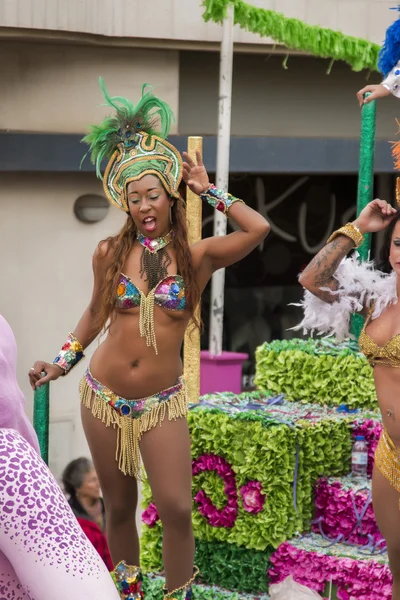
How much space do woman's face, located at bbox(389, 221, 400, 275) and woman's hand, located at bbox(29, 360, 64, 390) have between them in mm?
1425

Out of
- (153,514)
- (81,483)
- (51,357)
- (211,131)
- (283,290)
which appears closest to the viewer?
(153,514)

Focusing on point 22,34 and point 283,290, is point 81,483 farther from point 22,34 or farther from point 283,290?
point 283,290

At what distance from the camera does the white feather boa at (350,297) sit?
389cm

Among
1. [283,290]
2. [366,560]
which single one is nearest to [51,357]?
[283,290]

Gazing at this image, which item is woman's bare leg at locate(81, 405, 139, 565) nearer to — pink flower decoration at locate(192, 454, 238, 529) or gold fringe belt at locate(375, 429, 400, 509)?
pink flower decoration at locate(192, 454, 238, 529)

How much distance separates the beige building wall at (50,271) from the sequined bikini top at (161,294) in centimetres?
494

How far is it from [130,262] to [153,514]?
158 cm

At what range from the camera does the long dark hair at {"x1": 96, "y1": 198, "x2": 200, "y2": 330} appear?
14.0 ft

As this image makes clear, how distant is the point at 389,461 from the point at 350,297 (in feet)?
1.90

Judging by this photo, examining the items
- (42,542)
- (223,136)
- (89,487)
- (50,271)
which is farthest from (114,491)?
(50,271)

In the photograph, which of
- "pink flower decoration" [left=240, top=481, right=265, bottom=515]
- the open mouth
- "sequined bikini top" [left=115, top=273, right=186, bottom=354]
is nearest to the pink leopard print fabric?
A: "sequined bikini top" [left=115, top=273, right=186, bottom=354]

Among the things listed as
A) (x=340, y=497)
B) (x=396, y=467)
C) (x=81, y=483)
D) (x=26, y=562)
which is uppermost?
(x=26, y=562)

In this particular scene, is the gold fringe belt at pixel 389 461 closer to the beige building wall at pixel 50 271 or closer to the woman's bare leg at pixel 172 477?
the woman's bare leg at pixel 172 477

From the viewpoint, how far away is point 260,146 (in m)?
9.92
